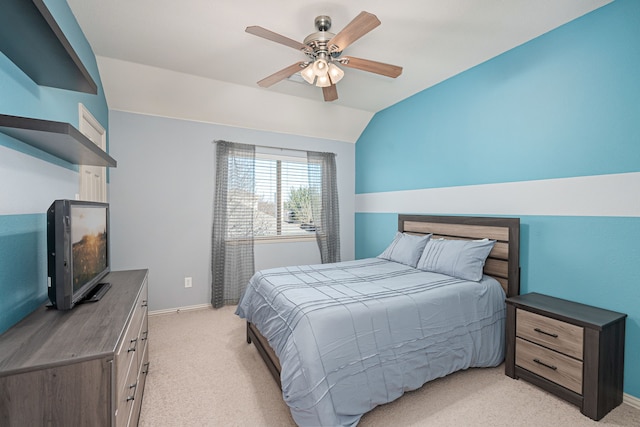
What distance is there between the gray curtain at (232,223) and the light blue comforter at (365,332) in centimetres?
127

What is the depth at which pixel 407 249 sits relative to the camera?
3.20 meters

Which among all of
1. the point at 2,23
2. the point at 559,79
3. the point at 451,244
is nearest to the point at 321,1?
the point at 2,23

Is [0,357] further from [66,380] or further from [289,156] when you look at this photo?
[289,156]

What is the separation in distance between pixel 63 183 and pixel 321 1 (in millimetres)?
2139

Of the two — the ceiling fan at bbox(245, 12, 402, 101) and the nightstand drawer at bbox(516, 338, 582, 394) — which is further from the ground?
the ceiling fan at bbox(245, 12, 402, 101)

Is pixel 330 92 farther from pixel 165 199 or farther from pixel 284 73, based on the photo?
pixel 165 199

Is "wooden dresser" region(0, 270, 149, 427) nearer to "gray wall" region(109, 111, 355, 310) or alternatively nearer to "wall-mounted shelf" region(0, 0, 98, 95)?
"wall-mounted shelf" region(0, 0, 98, 95)

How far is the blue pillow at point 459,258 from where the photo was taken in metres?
2.54

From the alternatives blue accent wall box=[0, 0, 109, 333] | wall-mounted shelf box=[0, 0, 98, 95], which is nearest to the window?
blue accent wall box=[0, 0, 109, 333]

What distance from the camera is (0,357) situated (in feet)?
3.29

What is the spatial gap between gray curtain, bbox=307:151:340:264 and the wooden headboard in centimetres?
171

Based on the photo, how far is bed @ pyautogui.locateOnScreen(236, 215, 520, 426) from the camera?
5.31 ft

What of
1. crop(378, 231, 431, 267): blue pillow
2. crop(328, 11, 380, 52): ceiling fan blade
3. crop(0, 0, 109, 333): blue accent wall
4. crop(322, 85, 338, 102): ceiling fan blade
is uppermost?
crop(328, 11, 380, 52): ceiling fan blade

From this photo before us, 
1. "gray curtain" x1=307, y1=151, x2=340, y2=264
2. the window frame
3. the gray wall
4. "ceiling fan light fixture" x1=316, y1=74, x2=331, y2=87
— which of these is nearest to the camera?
"ceiling fan light fixture" x1=316, y1=74, x2=331, y2=87
